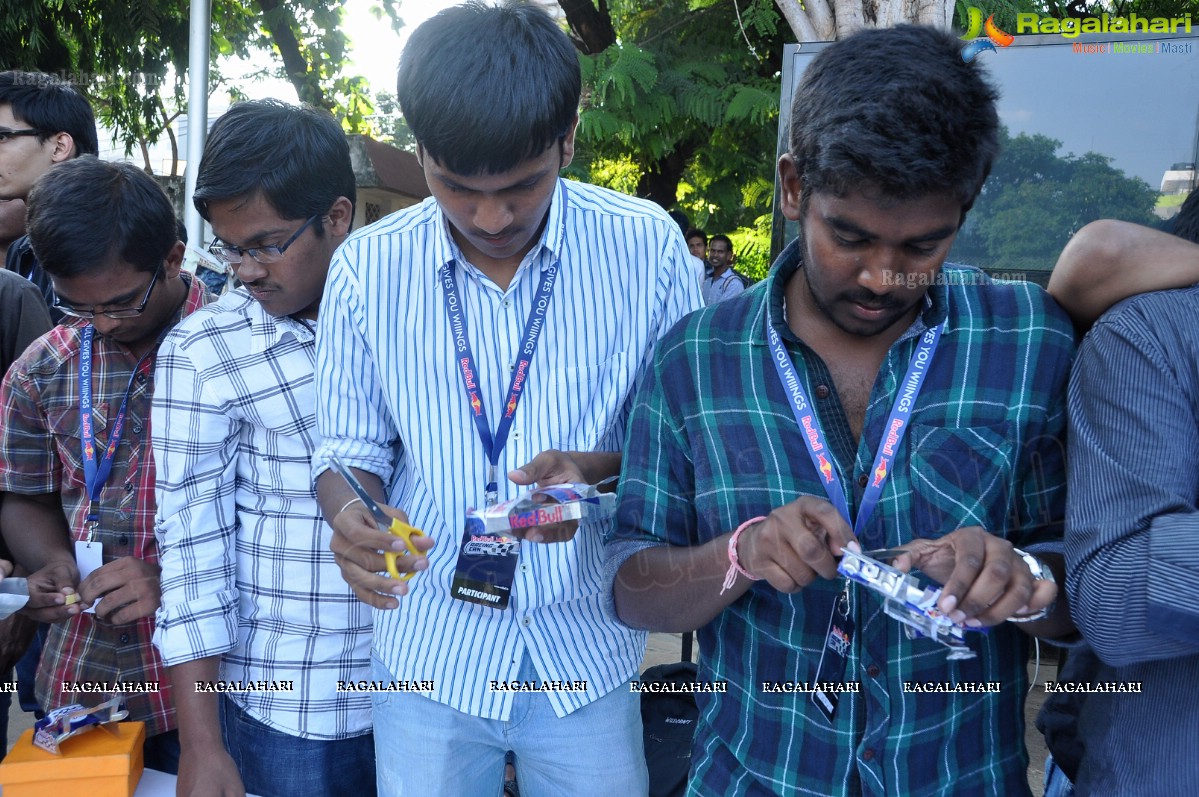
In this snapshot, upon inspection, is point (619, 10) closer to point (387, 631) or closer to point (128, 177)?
point (128, 177)

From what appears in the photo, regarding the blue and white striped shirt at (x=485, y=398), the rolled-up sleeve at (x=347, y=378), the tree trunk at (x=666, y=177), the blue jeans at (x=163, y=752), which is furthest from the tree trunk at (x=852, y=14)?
the tree trunk at (x=666, y=177)

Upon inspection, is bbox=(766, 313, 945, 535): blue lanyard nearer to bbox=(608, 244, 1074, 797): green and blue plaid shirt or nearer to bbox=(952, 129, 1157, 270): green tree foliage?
bbox=(608, 244, 1074, 797): green and blue plaid shirt

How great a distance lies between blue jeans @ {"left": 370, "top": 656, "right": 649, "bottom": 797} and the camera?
1.96m

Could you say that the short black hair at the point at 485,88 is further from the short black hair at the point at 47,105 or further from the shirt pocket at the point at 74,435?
the short black hair at the point at 47,105

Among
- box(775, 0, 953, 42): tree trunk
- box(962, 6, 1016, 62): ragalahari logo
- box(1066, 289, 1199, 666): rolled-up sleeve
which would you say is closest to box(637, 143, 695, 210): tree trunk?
box(775, 0, 953, 42): tree trunk

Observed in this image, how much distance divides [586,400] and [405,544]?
516 millimetres

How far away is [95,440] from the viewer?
2514 mm

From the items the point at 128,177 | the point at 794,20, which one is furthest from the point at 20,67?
the point at 128,177

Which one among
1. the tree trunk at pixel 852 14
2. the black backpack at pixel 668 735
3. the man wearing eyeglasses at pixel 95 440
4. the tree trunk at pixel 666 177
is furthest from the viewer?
the tree trunk at pixel 666 177

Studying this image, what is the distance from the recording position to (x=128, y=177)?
8.82 ft

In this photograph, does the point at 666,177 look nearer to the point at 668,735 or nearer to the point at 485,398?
the point at 668,735

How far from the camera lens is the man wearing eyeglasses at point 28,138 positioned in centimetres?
362

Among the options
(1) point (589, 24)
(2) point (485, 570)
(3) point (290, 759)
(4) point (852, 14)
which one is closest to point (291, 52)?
(1) point (589, 24)

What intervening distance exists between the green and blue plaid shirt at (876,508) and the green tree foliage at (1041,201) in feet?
10.5
